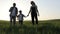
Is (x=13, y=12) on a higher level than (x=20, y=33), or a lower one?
higher

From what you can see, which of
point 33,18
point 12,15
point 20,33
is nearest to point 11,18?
point 12,15

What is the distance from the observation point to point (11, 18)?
17453 mm

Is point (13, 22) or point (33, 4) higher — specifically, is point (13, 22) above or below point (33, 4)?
below

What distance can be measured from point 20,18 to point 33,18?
9.24 ft

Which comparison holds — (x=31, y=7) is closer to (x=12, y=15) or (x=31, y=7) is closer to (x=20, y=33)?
(x=12, y=15)

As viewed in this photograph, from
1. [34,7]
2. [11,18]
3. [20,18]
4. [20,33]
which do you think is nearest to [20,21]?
[20,18]

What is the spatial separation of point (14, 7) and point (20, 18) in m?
2.41

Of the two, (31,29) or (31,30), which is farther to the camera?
(31,29)

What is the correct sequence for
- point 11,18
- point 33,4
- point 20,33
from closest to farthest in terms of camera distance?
point 20,33 → point 33,4 → point 11,18

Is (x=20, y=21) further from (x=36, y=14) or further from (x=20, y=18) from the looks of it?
(x=36, y=14)

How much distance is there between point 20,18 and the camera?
19359 millimetres

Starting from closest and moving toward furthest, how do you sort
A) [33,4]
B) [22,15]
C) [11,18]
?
[33,4]
[11,18]
[22,15]

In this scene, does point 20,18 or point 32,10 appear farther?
point 20,18

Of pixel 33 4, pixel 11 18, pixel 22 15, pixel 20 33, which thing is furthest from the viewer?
pixel 22 15
